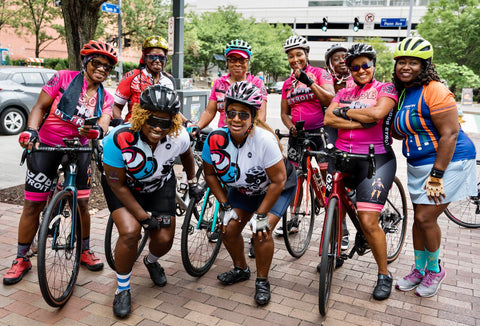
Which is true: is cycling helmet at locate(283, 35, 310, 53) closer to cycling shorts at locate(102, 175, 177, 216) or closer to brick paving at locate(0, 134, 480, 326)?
cycling shorts at locate(102, 175, 177, 216)

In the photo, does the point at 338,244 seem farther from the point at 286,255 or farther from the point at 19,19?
the point at 19,19

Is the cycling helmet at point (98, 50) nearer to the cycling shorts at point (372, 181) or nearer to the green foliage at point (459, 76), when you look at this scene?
the cycling shorts at point (372, 181)

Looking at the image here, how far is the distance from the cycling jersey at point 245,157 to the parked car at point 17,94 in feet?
32.6

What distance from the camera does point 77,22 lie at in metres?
6.18

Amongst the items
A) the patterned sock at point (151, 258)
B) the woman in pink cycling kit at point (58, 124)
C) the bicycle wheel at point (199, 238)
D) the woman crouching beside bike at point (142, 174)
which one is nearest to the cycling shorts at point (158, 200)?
the woman crouching beside bike at point (142, 174)

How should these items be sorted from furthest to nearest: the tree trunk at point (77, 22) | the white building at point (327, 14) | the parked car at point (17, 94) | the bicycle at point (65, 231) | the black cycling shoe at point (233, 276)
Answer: the white building at point (327, 14)
the parked car at point (17, 94)
the tree trunk at point (77, 22)
the black cycling shoe at point (233, 276)
the bicycle at point (65, 231)

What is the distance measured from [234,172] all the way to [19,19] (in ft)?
109

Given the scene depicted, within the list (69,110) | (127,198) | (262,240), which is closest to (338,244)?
(262,240)

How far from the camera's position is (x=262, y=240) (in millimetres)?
3467

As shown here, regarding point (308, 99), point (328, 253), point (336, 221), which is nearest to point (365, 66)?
point (308, 99)

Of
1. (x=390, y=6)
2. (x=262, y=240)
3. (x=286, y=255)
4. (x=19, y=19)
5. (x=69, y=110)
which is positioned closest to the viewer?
(x=262, y=240)

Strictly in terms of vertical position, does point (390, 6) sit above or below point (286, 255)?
above

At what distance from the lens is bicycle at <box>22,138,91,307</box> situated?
336 centimetres

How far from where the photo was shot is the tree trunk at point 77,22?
6.16 m
